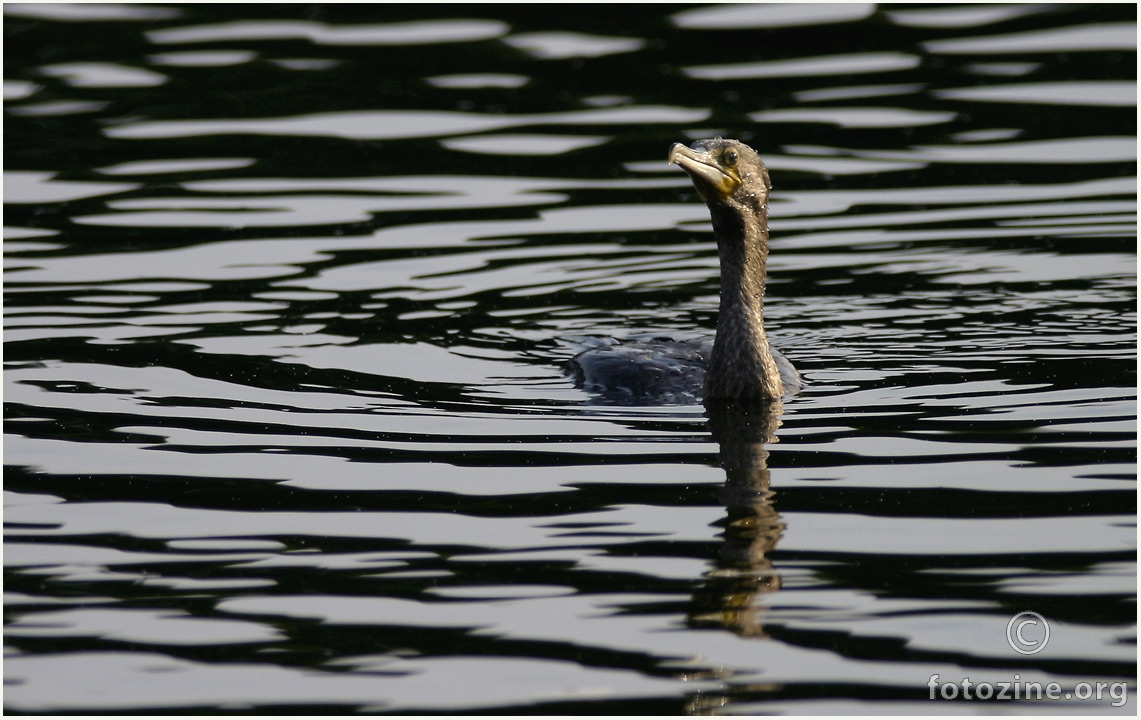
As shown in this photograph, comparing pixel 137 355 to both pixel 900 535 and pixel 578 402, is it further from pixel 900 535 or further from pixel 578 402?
pixel 900 535

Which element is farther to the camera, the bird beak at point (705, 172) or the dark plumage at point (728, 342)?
the dark plumage at point (728, 342)

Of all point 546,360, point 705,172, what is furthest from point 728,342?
point 546,360

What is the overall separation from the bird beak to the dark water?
1.22m

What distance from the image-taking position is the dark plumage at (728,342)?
28.4ft

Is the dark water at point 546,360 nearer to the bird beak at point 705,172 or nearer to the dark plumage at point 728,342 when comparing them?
the dark plumage at point 728,342

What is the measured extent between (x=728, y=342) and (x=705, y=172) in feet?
3.23

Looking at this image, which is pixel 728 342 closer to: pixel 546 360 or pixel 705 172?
pixel 705 172

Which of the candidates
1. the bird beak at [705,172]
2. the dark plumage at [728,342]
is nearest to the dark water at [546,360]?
the dark plumage at [728,342]

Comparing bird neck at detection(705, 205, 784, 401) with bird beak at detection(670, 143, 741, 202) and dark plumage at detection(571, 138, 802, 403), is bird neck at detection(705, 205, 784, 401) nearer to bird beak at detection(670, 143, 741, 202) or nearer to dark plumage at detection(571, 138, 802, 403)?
dark plumage at detection(571, 138, 802, 403)

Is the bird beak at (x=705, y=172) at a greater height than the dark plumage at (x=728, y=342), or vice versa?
the bird beak at (x=705, y=172)

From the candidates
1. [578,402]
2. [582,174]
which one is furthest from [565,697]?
[582,174]

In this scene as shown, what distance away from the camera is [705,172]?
8.46 meters

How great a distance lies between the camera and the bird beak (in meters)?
8.20

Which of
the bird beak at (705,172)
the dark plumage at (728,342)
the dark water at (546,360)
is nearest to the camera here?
the dark water at (546,360)
